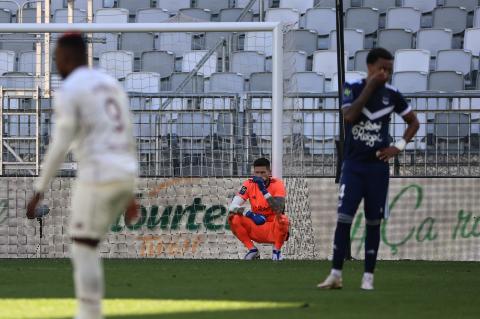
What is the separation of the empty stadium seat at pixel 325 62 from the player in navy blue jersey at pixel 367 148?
1170 centimetres

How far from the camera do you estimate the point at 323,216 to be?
17016mm

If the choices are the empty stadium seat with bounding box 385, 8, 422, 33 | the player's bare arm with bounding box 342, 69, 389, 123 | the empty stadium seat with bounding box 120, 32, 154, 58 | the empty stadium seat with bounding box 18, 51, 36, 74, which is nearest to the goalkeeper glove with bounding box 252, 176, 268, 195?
the empty stadium seat with bounding box 18, 51, 36, 74

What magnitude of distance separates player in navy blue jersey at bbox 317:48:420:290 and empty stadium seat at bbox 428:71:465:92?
1088cm

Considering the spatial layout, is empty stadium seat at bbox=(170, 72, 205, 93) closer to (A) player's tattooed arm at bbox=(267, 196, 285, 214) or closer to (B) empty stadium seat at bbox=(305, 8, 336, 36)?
(A) player's tattooed arm at bbox=(267, 196, 285, 214)

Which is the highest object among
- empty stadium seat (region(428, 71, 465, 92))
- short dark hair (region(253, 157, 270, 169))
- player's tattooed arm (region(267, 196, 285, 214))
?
empty stadium seat (region(428, 71, 465, 92))

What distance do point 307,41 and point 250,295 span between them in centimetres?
1372

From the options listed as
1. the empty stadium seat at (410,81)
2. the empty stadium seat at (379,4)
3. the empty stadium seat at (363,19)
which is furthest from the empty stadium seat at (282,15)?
the empty stadium seat at (410,81)

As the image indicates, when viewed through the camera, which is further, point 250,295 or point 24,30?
point 24,30

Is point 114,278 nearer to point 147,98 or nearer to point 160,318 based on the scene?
point 160,318

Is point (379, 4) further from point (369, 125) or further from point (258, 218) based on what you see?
point (369, 125)

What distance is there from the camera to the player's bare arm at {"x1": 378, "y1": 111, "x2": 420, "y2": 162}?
9.66 m

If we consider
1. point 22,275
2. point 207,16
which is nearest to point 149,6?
point 207,16

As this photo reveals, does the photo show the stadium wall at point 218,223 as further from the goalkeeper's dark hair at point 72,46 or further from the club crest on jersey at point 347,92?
the goalkeeper's dark hair at point 72,46

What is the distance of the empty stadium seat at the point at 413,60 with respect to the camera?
69.8 feet
